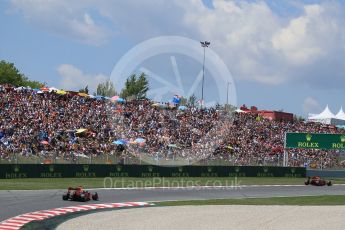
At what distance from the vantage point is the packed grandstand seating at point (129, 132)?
37.5 m

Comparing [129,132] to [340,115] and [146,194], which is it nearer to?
[146,194]

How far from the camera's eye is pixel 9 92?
41.8 meters

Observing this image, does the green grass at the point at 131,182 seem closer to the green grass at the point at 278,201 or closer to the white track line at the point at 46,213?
the green grass at the point at 278,201

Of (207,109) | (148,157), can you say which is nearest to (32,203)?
(148,157)

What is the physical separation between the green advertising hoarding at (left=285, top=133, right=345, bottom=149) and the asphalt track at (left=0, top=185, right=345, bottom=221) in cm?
833

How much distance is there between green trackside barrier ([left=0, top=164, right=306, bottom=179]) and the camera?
109 feet

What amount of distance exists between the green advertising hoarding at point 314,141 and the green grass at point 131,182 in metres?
4.55

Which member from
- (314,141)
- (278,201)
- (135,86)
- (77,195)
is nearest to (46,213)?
(77,195)

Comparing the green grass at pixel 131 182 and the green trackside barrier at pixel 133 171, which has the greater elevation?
the green trackside barrier at pixel 133 171

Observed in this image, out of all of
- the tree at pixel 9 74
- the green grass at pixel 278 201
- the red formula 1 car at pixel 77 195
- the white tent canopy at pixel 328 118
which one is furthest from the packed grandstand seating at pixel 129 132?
the tree at pixel 9 74

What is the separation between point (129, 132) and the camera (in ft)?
141

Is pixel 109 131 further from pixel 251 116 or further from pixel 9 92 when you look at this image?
pixel 251 116

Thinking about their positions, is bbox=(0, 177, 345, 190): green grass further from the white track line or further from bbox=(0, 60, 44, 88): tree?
bbox=(0, 60, 44, 88): tree

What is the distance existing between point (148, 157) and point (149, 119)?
7.64m
